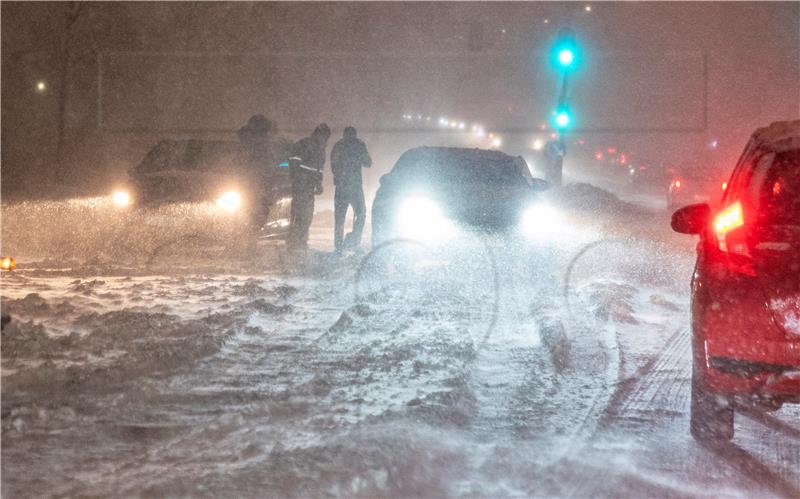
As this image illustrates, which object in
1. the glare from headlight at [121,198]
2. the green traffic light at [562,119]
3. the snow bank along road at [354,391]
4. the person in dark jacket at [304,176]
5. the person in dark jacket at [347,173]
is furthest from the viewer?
the green traffic light at [562,119]

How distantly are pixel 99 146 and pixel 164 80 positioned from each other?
14149mm

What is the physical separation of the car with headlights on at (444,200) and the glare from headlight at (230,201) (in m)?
2.08

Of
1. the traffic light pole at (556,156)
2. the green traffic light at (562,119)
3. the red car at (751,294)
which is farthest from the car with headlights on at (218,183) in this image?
the traffic light pole at (556,156)

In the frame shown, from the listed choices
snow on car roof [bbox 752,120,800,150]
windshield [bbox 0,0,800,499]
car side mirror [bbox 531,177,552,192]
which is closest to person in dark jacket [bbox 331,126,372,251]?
windshield [bbox 0,0,800,499]

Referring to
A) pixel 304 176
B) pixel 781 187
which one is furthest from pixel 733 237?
pixel 304 176

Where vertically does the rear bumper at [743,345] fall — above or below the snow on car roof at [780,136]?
below

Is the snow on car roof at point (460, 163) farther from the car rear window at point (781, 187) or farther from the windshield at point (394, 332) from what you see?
the car rear window at point (781, 187)

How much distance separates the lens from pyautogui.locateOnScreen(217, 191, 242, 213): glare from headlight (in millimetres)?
12134

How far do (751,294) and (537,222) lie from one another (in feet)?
23.8

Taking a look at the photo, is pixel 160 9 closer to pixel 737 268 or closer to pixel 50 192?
pixel 50 192

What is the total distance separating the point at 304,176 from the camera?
13.4 meters

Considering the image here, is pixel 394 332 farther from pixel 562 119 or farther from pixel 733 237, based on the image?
pixel 562 119

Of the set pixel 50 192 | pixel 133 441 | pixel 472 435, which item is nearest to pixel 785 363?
pixel 472 435

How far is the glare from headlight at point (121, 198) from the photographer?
40.3ft
